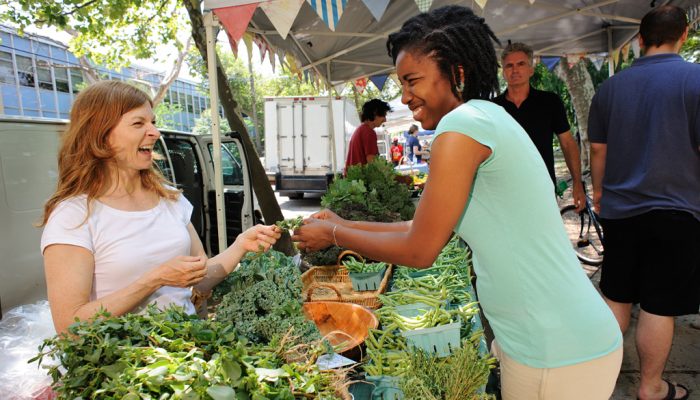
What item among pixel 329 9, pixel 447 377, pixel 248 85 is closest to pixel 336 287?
pixel 447 377

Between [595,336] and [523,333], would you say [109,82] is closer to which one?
[523,333]

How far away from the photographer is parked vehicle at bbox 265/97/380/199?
14.6m

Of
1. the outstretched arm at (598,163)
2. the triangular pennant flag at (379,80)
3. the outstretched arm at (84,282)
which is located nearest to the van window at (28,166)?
the outstretched arm at (84,282)

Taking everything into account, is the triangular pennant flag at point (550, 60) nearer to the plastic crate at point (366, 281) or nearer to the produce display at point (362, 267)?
the produce display at point (362, 267)

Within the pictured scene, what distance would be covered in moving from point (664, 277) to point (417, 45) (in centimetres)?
234

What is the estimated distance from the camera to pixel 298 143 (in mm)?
14773

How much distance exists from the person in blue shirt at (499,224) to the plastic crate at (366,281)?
1.40 metres

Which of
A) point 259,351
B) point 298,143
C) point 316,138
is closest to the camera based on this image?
point 259,351

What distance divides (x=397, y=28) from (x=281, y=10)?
10.0 feet

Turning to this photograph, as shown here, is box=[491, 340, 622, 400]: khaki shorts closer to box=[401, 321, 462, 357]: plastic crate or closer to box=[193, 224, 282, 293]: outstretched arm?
box=[401, 321, 462, 357]: plastic crate

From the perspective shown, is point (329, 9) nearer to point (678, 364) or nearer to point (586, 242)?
point (678, 364)

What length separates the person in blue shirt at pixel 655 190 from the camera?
2.71 meters

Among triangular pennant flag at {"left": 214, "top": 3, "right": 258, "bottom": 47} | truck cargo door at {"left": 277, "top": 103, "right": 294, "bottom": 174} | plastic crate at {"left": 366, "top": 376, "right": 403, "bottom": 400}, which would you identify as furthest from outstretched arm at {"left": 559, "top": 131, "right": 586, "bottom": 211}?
truck cargo door at {"left": 277, "top": 103, "right": 294, "bottom": 174}

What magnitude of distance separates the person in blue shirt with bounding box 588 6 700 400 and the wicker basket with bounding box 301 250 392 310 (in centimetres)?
152
